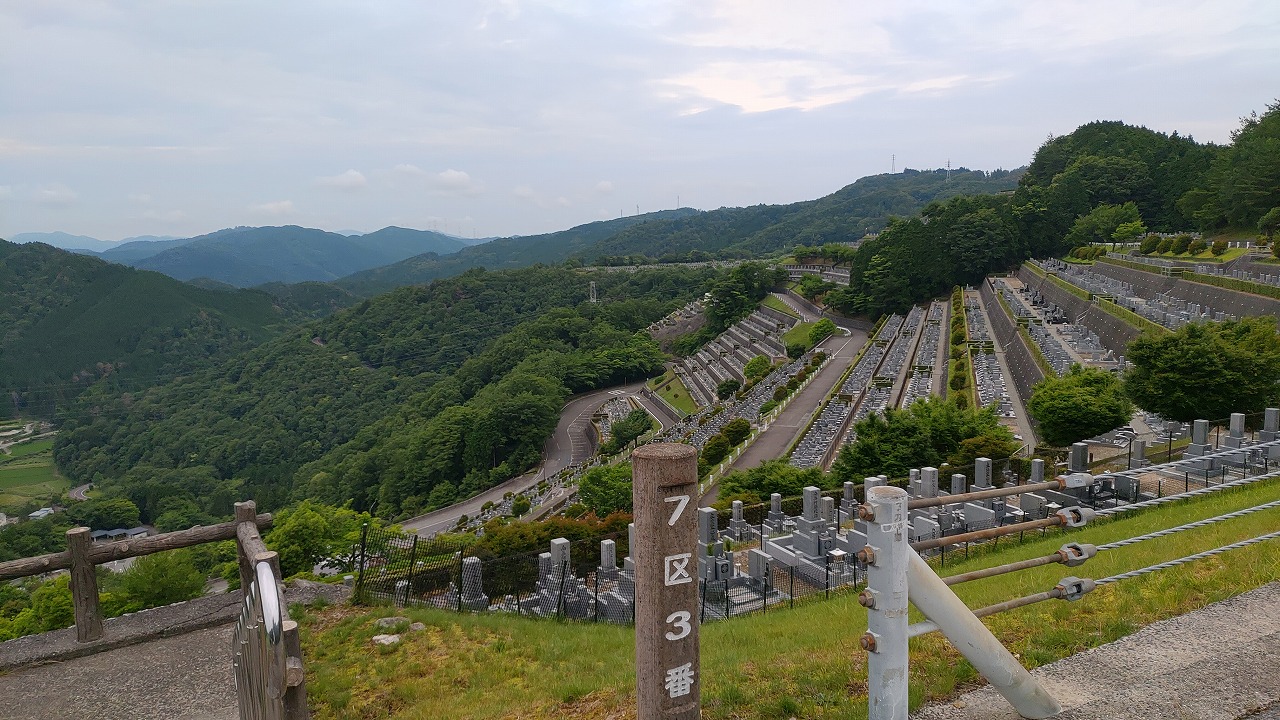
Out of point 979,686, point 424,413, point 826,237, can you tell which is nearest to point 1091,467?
point 979,686

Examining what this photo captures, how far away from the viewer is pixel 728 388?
4319 cm

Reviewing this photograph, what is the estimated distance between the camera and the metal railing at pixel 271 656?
108 inches

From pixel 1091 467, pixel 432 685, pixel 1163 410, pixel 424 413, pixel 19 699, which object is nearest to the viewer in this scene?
pixel 19 699

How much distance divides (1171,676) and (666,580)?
2.22 meters

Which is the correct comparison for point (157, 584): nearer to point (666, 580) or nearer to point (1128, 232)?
point (666, 580)

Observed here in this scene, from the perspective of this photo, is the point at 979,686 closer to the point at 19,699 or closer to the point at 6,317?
the point at 19,699

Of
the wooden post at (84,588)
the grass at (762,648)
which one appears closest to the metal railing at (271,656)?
the grass at (762,648)

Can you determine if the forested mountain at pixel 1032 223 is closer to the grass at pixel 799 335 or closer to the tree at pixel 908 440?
the grass at pixel 799 335

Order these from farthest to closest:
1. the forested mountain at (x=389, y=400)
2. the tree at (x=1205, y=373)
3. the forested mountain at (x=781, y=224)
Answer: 1. the forested mountain at (x=781, y=224)
2. the forested mountain at (x=389, y=400)
3. the tree at (x=1205, y=373)

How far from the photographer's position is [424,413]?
200 feet

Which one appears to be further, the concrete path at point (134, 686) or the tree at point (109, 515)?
the tree at point (109, 515)

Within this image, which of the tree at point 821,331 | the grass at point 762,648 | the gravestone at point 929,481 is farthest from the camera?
the tree at point 821,331

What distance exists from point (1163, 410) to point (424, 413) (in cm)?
5453

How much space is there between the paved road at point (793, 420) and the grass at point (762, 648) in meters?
12.5
